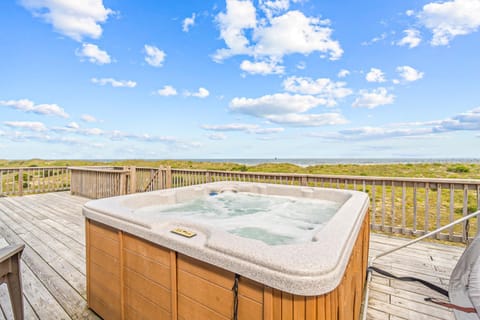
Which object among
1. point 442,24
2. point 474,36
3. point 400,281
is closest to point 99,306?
point 400,281

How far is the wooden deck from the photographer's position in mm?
1717

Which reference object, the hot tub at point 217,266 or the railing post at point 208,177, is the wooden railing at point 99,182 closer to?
the railing post at point 208,177

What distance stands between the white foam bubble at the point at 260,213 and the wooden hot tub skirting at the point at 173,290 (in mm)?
398

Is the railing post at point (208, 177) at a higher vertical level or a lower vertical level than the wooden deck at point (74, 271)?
higher

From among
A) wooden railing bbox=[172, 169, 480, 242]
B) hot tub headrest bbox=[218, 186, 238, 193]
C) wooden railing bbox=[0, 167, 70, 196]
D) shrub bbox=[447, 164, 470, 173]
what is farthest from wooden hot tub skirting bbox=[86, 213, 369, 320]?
shrub bbox=[447, 164, 470, 173]

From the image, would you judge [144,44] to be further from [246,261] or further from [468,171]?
[468,171]

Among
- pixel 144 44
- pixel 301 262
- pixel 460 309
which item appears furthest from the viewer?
pixel 144 44

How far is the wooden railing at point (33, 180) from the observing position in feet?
20.0

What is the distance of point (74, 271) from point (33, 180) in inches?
235

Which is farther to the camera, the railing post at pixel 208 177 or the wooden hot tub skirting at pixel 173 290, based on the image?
the railing post at pixel 208 177

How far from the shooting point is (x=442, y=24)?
12.6 feet

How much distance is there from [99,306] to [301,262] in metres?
1.68

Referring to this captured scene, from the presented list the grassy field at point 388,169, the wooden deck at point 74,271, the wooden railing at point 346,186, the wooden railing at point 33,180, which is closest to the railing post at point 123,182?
the wooden railing at point 346,186

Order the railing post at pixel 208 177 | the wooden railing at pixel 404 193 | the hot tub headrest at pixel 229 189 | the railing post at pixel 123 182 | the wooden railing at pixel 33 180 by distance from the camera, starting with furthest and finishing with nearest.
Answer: the wooden railing at pixel 33 180, the railing post at pixel 123 182, the railing post at pixel 208 177, the hot tub headrest at pixel 229 189, the wooden railing at pixel 404 193
